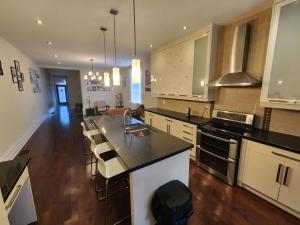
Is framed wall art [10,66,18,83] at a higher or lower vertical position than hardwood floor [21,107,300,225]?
higher

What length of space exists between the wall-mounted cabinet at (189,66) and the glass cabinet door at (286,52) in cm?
103

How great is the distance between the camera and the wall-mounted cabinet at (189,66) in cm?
286

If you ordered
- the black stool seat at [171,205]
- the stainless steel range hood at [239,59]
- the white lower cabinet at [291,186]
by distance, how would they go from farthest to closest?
the stainless steel range hood at [239,59] < the white lower cabinet at [291,186] < the black stool seat at [171,205]

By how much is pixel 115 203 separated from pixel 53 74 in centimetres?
1282

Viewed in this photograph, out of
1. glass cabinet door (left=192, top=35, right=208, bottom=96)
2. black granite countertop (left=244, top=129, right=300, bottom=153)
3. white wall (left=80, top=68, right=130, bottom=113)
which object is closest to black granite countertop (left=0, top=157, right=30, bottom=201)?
black granite countertop (left=244, top=129, right=300, bottom=153)

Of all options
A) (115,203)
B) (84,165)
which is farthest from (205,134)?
(84,165)

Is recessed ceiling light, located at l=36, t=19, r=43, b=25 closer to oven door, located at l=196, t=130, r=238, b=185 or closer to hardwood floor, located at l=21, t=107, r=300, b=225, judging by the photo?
hardwood floor, located at l=21, t=107, r=300, b=225

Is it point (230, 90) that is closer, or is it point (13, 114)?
point (230, 90)

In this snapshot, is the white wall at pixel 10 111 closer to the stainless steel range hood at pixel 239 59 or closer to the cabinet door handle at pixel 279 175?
the stainless steel range hood at pixel 239 59

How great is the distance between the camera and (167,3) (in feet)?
6.61

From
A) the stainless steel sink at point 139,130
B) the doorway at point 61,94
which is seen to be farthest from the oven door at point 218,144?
the doorway at point 61,94

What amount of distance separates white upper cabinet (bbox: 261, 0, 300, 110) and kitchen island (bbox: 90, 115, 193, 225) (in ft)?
4.72

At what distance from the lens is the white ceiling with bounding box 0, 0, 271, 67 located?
2037 mm

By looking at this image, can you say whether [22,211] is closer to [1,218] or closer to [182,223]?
[1,218]
